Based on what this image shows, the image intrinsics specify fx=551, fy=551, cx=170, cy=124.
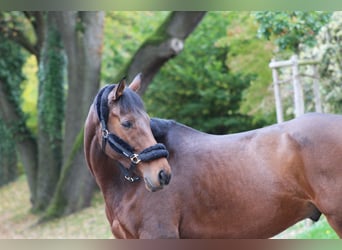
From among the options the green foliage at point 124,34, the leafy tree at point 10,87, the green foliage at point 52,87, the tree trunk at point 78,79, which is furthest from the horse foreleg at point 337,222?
the green foliage at point 124,34

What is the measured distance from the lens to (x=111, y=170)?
301 centimetres

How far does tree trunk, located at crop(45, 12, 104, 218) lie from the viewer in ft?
39.8

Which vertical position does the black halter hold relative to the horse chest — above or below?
above

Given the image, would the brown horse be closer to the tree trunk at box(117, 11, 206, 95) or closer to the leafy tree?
the tree trunk at box(117, 11, 206, 95)

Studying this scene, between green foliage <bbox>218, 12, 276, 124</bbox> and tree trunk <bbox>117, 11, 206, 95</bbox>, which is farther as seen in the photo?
green foliage <bbox>218, 12, 276, 124</bbox>

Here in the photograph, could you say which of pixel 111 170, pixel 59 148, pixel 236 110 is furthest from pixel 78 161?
pixel 111 170

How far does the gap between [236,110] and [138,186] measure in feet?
37.9

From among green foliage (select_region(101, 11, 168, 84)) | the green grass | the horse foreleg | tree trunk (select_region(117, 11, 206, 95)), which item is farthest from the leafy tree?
the horse foreleg

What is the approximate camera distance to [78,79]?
40.5ft

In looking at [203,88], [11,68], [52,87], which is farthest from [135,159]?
[203,88]

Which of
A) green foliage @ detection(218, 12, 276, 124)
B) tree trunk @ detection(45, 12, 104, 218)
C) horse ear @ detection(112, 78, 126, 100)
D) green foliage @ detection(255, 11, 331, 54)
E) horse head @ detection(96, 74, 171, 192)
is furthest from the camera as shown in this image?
tree trunk @ detection(45, 12, 104, 218)

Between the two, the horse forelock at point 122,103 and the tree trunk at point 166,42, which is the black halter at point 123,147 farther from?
the tree trunk at point 166,42

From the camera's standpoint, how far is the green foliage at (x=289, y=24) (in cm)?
624

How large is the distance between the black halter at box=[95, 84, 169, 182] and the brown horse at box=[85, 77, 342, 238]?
0.14 ft
